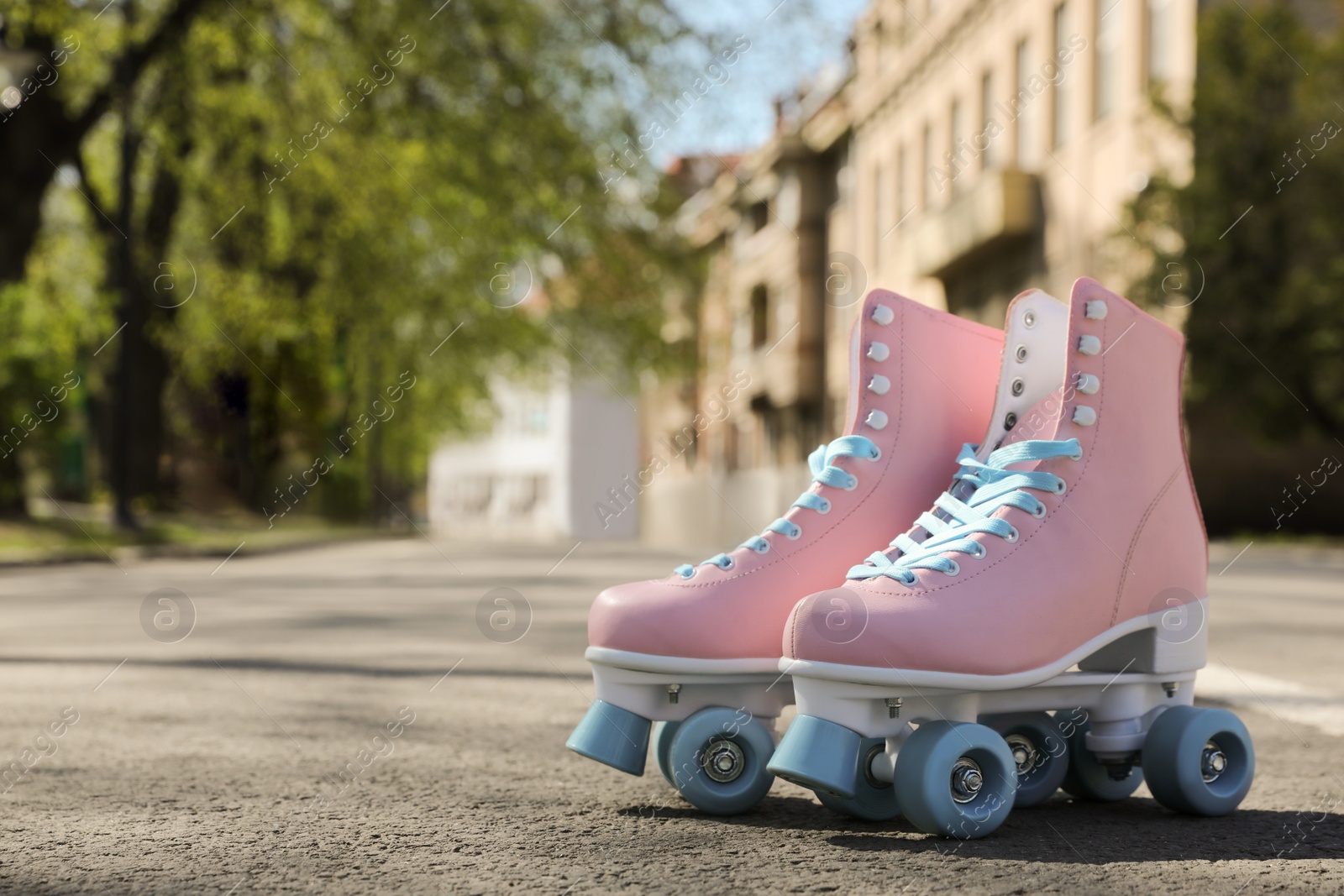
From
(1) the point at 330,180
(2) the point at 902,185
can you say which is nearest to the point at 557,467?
(2) the point at 902,185

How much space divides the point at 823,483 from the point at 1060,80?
23.7 meters

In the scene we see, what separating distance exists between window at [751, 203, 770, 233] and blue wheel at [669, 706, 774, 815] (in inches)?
1599

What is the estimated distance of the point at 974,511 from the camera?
2.85m

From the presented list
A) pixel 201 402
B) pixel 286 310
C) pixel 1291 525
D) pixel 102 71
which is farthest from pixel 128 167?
pixel 1291 525

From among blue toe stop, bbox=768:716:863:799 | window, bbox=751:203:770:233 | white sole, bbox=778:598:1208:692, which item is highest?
window, bbox=751:203:770:233

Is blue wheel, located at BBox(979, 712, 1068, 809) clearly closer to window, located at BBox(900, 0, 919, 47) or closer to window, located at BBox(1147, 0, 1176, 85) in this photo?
window, located at BBox(900, 0, 919, 47)

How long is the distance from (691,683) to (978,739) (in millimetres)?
556

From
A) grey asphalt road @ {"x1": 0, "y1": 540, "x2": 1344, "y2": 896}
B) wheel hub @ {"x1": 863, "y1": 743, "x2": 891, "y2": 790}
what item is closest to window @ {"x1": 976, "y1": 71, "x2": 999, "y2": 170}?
grey asphalt road @ {"x1": 0, "y1": 540, "x2": 1344, "y2": 896}

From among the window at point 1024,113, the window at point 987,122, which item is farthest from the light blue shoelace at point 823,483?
the window at point 987,122

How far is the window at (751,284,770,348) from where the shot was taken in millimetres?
43094

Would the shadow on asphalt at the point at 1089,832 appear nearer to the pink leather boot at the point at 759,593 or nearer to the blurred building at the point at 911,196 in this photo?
the pink leather boot at the point at 759,593

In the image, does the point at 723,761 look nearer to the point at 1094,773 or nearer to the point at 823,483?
the point at 823,483

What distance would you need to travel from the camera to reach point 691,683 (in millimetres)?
2848

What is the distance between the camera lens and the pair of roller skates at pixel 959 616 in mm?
2529
